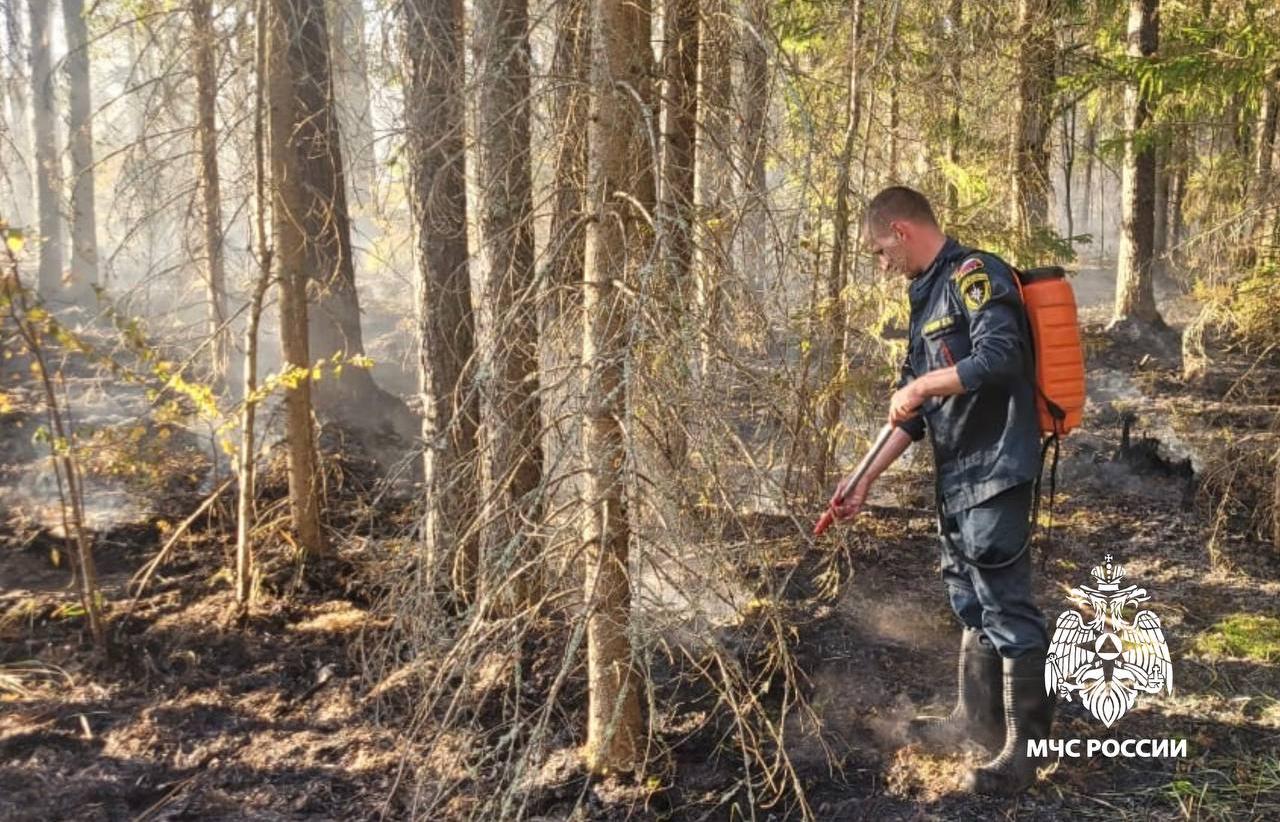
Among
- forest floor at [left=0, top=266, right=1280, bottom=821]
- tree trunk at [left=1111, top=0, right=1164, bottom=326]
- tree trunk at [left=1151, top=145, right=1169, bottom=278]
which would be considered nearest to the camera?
forest floor at [left=0, top=266, right=1280, bottom=821]

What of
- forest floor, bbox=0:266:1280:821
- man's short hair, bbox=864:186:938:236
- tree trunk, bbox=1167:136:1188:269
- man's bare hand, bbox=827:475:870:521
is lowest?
forest floor, bbox=0:266:1280:821

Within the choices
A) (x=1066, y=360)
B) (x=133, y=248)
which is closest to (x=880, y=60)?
(x=1066, y=360)

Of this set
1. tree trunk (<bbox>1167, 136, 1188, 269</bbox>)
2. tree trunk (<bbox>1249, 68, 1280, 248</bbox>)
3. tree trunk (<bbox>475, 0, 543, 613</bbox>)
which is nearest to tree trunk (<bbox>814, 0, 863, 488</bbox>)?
tree trunk (<bbox>475, 0, 543, 613</bbox>)

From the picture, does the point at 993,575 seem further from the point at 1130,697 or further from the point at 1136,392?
the point at 1136,392

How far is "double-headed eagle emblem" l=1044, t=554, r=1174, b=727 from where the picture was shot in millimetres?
4012

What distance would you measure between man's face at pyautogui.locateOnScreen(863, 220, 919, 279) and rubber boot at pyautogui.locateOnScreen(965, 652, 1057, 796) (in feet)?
5.21

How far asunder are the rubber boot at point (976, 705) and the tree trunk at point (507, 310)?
6.11 feet

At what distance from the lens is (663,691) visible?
4402 millimetres

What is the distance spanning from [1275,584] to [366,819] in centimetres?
524

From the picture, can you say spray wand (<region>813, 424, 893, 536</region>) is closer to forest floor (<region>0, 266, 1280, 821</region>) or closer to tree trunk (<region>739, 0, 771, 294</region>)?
forest floor (<region>0, 266, 1280, 821</region>)

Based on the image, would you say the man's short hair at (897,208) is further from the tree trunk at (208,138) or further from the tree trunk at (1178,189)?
the tree trunk at (1178,189)

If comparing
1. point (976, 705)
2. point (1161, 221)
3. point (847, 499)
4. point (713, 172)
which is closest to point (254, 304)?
point (713, 172)

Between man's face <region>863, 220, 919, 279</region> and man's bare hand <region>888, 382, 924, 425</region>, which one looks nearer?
man's bare hand <region>888, 382, 924, 425</region>

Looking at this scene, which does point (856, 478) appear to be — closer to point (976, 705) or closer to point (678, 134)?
point (976, 705)
